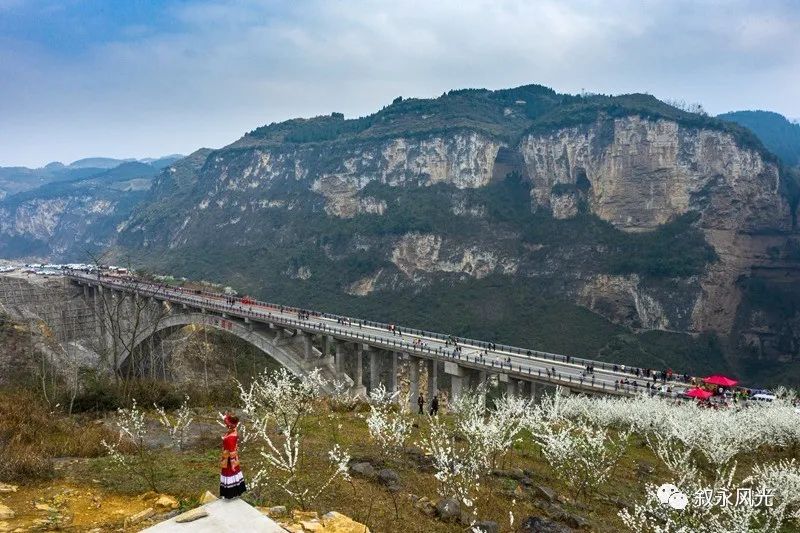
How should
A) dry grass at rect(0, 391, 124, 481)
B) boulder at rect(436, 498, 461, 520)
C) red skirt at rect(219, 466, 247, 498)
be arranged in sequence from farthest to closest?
dry grass at rect(0, 391, 124, 481)
boulder at rect(436, 498, 461, 520)
red skirt at rect(219, 466, 247, 498)

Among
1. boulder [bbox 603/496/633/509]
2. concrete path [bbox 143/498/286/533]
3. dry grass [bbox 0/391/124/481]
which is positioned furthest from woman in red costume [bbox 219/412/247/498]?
boulder [bbox 603/496/633/509]

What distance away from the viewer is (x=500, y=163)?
17425 centimetres

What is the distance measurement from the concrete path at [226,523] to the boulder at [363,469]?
195 inches

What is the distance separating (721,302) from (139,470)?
5064 inches

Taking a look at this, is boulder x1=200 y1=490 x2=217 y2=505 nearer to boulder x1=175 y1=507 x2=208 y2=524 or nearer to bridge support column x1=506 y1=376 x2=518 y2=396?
boulder x1=175 y1=507 x2=208 y2=524

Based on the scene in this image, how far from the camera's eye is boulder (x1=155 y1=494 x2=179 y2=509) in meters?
9.73

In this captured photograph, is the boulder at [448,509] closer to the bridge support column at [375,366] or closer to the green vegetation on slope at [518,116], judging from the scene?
the bridge support column at [375,366]

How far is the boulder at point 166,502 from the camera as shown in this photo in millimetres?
9729

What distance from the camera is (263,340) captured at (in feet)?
191

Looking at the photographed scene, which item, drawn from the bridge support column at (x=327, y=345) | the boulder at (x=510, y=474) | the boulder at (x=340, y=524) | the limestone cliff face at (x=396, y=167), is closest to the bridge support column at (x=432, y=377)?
the bridge support column at (x=327, y=345)

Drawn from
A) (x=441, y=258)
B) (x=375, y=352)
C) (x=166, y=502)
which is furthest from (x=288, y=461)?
(x=441, y=258)

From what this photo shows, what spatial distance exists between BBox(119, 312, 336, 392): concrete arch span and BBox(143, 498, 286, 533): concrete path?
1664 inches

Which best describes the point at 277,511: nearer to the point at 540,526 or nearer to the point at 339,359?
the point at 540,526

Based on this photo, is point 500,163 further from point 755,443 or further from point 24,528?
point 24,528
